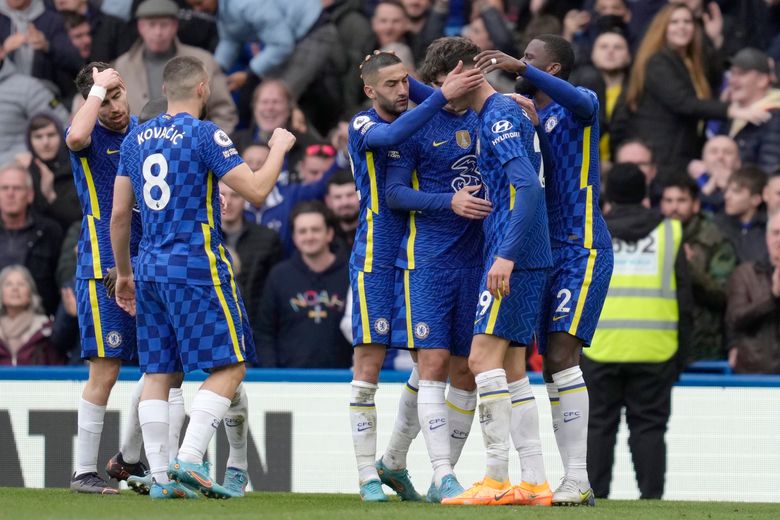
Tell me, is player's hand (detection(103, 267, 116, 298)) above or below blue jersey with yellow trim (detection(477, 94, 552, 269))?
below

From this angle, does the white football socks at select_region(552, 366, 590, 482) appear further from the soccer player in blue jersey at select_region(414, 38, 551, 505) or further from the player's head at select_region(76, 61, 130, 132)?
the player's head at select_region(76, 61, 130, 132)

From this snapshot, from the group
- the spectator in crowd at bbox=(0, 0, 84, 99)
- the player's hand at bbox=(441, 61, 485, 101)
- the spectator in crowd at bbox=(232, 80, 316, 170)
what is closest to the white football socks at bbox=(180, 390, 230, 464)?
the player's hand at bbox=(441, 61, 485, 101)

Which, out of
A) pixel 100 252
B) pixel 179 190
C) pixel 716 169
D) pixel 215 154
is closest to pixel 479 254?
pixel 215 154

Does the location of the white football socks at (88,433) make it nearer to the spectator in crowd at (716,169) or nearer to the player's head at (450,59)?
the player's head at (450,59)

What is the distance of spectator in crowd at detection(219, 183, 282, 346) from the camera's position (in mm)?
13539

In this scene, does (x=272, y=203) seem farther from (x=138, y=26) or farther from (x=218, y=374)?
(x=218, y=374)

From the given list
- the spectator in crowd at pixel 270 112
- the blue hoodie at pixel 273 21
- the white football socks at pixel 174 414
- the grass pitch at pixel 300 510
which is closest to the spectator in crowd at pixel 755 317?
the grass pitch at pixel 300 510

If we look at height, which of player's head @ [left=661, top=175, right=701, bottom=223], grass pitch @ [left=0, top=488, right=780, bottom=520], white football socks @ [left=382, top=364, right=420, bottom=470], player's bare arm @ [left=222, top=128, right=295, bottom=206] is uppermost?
player's bare arm @ [left=222, top=128, right=295, bottom=206]

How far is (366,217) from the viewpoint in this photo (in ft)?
31.9

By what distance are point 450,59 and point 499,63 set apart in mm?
420

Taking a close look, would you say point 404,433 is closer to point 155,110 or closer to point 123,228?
point 123,228

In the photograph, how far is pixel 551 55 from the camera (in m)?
9.53

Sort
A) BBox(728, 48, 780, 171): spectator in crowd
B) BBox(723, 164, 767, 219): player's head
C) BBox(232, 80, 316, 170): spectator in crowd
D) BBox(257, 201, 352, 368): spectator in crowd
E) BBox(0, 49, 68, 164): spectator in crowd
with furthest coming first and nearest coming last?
BBox(0, 49, 68, 164): spectator in crowd, BBox(232, 80, 316, 170): spectator in crowd, BBox(728, 48, 780, 171): spectator in crowd, BBox(723, 164, 767, 219): player's head, BBox(257, 201, 352, 368): spectator in crowd

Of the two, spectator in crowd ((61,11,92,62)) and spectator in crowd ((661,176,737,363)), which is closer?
spectator in crowd ((661,176,737,363))
